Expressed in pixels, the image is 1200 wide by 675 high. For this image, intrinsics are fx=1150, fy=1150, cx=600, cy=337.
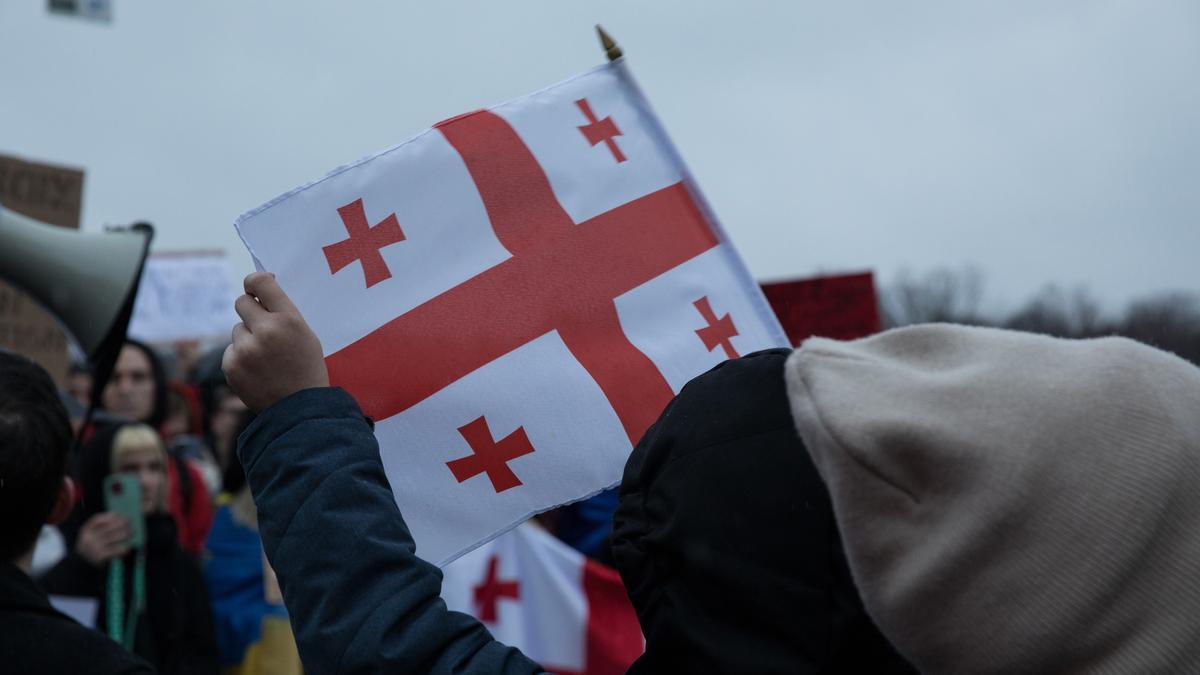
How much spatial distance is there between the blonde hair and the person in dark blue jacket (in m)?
2.81

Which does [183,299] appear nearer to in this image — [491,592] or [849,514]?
[491,592]

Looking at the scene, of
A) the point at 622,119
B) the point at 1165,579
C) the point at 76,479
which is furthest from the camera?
the point at 76,479

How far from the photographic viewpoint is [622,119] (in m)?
2.01

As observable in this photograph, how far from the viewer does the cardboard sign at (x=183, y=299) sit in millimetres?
10969

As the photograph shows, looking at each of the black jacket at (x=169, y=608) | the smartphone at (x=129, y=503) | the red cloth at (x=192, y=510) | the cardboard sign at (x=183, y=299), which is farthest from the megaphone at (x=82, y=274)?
the cardboard sign at (x=183, y=299)

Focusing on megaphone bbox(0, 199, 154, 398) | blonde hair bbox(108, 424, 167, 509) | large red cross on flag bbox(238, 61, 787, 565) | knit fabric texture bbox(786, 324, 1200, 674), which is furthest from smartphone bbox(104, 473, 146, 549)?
knit fabric texture bbox(786, 324, 1200, 674)

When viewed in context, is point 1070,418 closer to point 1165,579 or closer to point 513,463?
point 1165,579

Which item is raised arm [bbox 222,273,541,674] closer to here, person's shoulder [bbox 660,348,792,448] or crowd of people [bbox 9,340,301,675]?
person's shoulder [bbox 660,348,792,448]

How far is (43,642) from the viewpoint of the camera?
4.94 feet

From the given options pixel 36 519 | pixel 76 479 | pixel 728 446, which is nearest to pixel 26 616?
pixel 36 519

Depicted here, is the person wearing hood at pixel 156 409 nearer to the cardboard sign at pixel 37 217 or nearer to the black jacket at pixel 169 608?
the cardboard sign at pixel 37 217

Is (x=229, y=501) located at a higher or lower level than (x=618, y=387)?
lower

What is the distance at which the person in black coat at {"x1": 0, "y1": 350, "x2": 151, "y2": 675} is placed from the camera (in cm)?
150

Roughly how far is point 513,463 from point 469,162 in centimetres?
50
